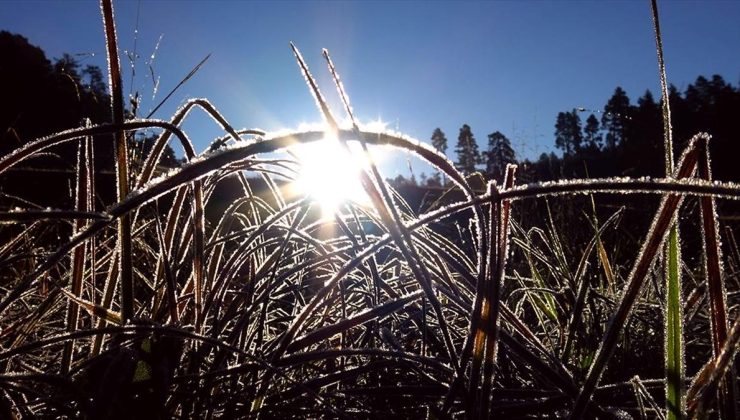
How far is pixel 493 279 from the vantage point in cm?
41

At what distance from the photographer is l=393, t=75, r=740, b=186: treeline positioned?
2893mm

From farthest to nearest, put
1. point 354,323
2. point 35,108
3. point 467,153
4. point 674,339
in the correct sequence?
point 35,108 → point 467,153 → point 354,323 → point 674,339

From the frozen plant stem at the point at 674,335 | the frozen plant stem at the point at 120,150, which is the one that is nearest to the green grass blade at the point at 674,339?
the frozen plant stem at the point at 674,335

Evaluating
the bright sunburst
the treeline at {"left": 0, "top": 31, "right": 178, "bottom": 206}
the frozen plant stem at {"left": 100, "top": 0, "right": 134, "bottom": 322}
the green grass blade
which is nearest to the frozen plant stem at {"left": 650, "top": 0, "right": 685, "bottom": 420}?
the green grass blade

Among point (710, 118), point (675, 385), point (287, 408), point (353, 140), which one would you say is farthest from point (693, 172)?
point (710, 118)

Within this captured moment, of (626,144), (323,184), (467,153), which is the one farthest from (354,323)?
(626,144)

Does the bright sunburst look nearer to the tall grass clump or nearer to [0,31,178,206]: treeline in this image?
the tall grass clump

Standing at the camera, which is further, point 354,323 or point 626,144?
point 626,144

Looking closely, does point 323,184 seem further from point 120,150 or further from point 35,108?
point 35,108

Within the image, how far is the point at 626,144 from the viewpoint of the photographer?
1992 centimetres

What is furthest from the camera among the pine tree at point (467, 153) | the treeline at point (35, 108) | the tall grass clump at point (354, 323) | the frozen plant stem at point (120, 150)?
the treeline at point (35, 108)

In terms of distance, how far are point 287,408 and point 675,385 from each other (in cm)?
34

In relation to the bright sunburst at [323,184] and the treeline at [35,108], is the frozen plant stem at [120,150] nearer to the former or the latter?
the bright sunburst at [323,184]

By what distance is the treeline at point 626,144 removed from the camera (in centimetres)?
289
